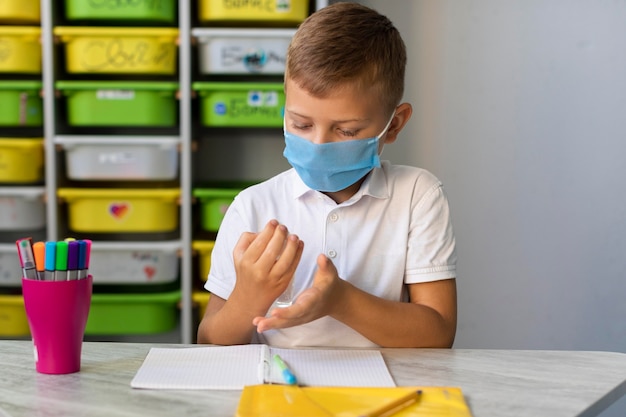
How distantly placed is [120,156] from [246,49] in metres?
0.45

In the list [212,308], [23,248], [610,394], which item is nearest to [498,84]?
[212,308]

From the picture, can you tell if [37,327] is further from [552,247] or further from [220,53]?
[552,247]

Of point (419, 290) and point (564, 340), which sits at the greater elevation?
point (419, 290)

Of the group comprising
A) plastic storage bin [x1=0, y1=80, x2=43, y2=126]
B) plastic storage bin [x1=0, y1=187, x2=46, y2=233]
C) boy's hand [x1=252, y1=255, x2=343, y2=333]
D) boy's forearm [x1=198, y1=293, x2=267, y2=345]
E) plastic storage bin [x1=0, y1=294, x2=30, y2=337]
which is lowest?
plastic storage bin [x1=0, y1=294, x2=30, y2=337]

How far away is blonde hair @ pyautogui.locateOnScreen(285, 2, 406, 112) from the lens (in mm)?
988

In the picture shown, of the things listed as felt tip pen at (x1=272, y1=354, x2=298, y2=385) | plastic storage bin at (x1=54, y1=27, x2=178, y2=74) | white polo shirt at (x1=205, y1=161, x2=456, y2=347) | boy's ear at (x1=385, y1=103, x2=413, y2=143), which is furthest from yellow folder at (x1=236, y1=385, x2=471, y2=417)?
plastic storage bin at (x1=54, y1=27, x2=178, y2=74)

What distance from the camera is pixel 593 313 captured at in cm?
232

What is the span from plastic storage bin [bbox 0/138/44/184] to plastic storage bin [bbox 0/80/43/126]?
0.17 ft

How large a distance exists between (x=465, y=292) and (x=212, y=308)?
4.73 feet

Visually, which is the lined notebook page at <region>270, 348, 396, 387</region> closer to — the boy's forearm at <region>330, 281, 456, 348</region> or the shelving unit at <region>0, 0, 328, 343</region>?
the boy's forearm at <region>330, 281, 456, 348</region>

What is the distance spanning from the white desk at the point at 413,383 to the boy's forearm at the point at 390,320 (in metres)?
0.05

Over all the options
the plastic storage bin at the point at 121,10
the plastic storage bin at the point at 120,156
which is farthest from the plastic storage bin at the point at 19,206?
the plastic storage bin at the point at 121,10

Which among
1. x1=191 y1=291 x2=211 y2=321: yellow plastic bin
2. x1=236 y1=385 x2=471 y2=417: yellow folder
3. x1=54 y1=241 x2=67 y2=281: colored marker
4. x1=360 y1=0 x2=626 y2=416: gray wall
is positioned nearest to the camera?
x1=236 y1=385 x2=471 y2=417: yellow folder

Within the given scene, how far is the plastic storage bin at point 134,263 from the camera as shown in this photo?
2.11 meters
